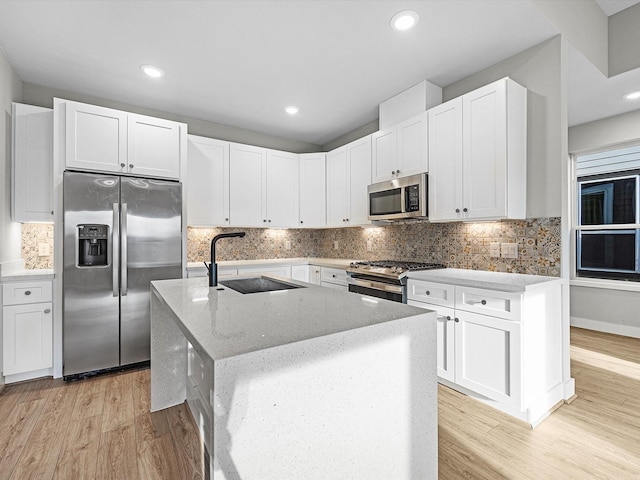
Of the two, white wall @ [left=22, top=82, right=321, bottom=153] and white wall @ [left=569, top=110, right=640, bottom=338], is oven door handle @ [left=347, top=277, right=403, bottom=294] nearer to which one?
white wall @ [left=22, top=82, right=321, bottom=153]

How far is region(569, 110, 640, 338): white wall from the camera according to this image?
3.72 meters

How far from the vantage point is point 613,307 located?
3.87 m

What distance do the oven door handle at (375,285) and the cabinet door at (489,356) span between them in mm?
Answer: 575

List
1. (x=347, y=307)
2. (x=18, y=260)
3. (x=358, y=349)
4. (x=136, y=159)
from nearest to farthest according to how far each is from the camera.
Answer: (x=358, y=349), (x=347, y=307), (x=18, y=260), (x=136, y=159)

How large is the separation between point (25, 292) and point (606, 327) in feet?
19.8

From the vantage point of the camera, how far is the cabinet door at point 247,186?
4.02 meters

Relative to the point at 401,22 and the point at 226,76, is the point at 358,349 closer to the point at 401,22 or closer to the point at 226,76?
the point at 401,22

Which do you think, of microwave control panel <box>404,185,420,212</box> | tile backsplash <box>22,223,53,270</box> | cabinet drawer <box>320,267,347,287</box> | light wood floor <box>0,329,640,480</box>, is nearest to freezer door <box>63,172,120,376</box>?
light wood floor <box>0,329,640,480</box>

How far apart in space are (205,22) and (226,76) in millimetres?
753

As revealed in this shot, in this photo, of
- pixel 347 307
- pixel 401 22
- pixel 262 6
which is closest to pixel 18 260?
pixel 262 6

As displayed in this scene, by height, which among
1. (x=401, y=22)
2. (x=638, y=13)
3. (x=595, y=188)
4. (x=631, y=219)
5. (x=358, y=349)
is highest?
(x=638, y=13)

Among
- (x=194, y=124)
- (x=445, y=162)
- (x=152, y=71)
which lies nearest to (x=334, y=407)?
(x=445, y=162)

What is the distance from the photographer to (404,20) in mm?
2244

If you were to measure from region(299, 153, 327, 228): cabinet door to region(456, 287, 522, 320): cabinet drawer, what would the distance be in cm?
245
